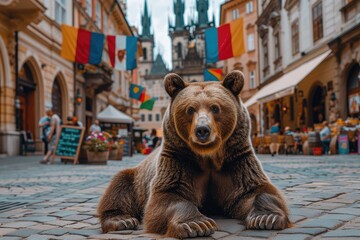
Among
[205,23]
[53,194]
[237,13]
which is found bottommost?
[53,194]

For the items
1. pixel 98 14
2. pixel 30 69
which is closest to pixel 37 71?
pixel 30 69

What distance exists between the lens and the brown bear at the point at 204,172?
2.81 metres

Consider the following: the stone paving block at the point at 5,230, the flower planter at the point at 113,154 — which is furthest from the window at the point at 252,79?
the stone paving block at the point at 5,230

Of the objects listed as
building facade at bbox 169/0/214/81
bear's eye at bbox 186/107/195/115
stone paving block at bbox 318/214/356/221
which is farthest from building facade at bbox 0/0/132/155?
building facade at bbox 169/0/214/81

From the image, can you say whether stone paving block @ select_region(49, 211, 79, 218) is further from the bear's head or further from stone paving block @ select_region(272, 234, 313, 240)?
stone paving block @ select_region(272, 234, 313, 240)

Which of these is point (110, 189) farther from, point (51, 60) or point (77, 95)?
point (77, 95)

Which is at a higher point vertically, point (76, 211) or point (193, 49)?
point (193, 49)

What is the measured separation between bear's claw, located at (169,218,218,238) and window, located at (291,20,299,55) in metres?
21.8

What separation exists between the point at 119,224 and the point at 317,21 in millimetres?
18925

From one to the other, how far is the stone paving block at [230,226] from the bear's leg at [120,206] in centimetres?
60

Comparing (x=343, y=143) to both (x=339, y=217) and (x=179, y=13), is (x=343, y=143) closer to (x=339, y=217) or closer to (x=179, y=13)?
(x=339, y=217)

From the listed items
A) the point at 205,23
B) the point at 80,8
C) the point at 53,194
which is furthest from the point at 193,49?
the point at 53,194

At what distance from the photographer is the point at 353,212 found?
11.6 feet

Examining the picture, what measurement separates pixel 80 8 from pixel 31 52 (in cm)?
809
